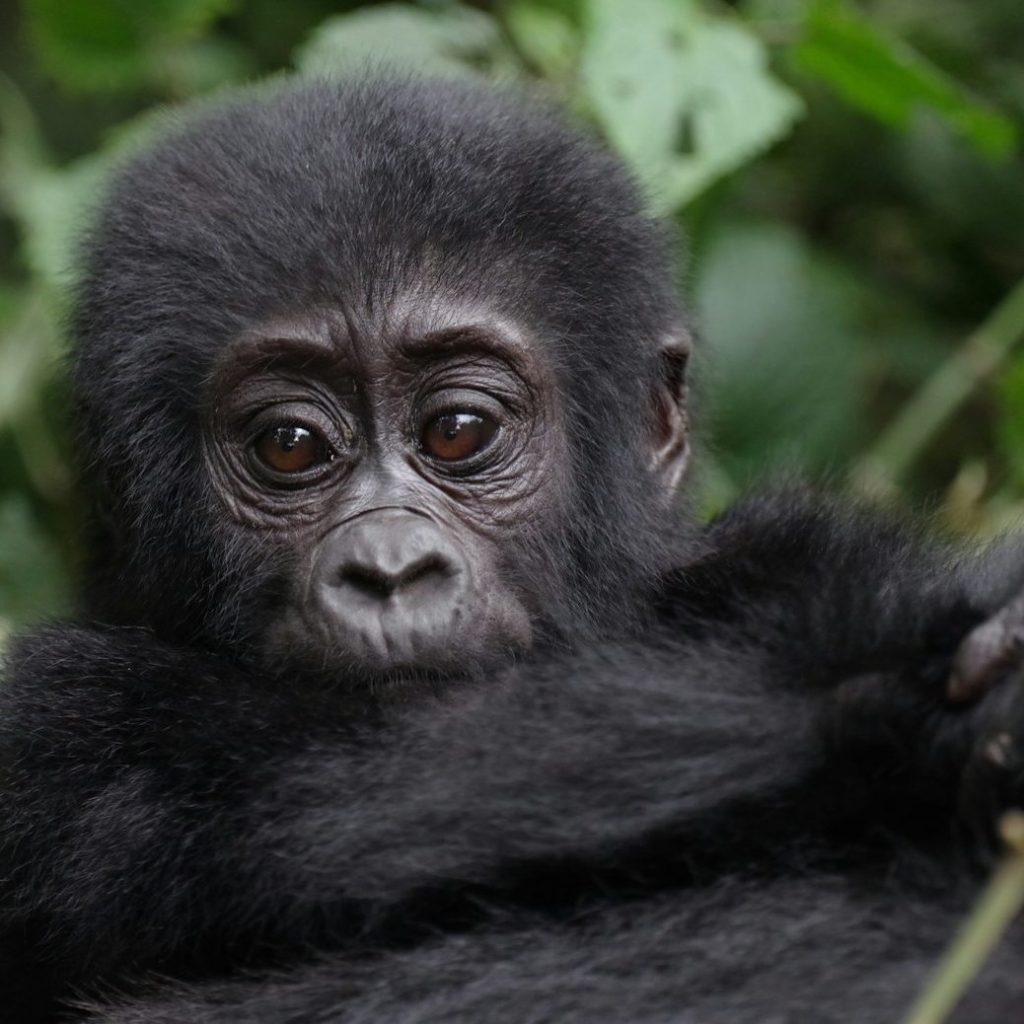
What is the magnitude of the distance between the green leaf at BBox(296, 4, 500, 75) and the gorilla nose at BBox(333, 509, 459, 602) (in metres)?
1.49

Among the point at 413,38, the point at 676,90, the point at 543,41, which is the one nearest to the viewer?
the point at 676,90

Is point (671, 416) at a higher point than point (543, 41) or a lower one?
lower

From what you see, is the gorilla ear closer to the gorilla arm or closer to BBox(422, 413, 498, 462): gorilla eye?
BBox(422, 413, 498, 462): gorilla eye

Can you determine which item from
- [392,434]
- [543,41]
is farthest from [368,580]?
[543,41]

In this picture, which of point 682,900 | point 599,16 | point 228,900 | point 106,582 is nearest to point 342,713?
point 228,900

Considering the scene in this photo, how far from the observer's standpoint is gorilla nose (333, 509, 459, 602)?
219 centimetres

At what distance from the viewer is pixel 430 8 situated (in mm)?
4242

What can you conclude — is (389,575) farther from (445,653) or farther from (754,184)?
(754,184)

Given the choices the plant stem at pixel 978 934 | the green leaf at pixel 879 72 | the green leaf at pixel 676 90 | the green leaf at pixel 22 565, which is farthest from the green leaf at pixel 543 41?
the plant stem at pixel 978 934

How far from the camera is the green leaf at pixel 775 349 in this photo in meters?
4.25

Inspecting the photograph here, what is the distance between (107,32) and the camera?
13.5ft

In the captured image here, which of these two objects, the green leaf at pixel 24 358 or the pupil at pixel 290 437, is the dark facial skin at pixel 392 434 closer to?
the pupil at pixel 290 437

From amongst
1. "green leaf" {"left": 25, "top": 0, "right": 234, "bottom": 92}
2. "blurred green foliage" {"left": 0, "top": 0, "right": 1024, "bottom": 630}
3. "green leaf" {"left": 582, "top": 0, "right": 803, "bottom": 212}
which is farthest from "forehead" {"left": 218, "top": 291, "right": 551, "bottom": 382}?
"green leaf" {"left": 25, "top": 0, "right": 234, "bottom": 92}

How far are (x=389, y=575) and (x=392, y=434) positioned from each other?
0.32 meters
